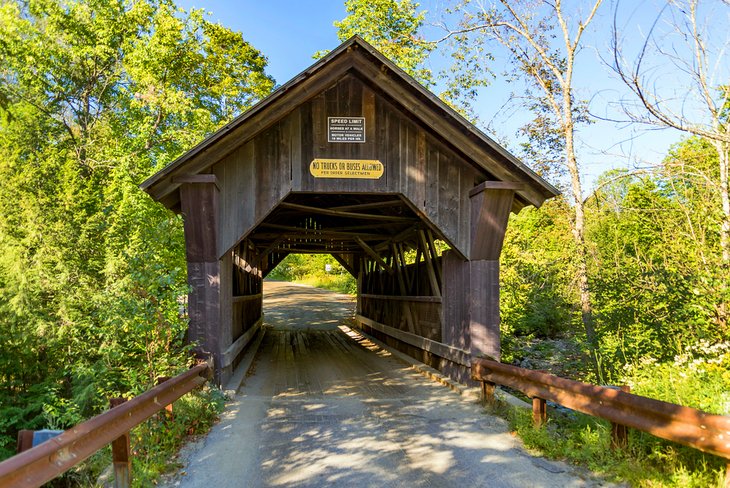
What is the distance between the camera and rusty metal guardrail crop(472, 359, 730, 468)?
3.30 m

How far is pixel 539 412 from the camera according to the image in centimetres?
536

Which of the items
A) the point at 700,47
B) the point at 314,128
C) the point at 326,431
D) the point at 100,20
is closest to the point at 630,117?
the point at 700,47

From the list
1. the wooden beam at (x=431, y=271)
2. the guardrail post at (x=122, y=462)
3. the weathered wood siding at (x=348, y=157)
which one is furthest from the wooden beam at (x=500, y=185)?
the guardrail post at (x=122, y=462)

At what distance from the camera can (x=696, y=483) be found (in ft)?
11.6

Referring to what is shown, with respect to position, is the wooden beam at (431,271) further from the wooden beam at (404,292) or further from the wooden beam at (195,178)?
the wooden beam at (195,178)

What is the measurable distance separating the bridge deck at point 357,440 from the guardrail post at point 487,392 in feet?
0.50

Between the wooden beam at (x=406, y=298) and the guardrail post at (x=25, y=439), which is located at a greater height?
the wooden beam at (x=406, y=298)

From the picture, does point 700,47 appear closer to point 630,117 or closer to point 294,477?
point 630,117

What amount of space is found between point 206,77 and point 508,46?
12.6 m

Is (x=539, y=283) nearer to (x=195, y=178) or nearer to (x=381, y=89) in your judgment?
(x=381, y=89)

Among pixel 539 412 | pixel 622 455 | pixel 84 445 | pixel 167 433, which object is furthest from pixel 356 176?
pixel 84 445

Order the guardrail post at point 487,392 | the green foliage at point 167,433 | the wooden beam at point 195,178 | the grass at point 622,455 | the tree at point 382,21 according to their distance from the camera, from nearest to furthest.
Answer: the grass at point 622,455 < the green foliage at point 167,433 < the guardrail post at point 487,392 < the wooden beam at point 195,178 < the tree at point 382,21

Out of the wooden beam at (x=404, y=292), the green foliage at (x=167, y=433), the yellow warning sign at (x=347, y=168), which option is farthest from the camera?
the wooden beam at (x=404, y=292)

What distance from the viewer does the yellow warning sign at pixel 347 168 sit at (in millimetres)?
7641
